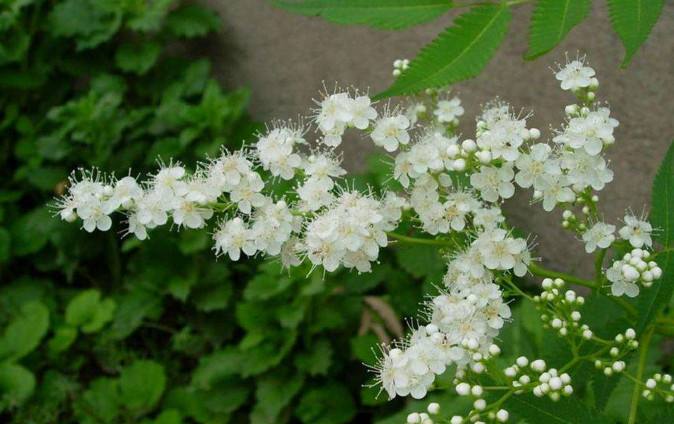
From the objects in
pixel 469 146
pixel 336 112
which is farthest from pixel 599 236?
pixel 336 112

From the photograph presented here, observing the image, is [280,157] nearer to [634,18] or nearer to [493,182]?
[493,182]

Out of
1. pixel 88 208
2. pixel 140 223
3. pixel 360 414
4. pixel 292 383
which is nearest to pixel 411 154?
pixel 140 223

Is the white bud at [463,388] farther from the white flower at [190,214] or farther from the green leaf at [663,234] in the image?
the white flower at [190,214]

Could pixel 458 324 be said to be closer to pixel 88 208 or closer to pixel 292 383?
pixel 88 208

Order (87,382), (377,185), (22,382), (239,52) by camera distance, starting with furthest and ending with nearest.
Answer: (239,52) → (87,382) → (22,382) → (377,185)

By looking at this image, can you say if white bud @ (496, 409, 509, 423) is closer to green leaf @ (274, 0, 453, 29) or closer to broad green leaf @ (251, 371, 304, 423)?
green leaf @ (274, 0, 453, 29)
